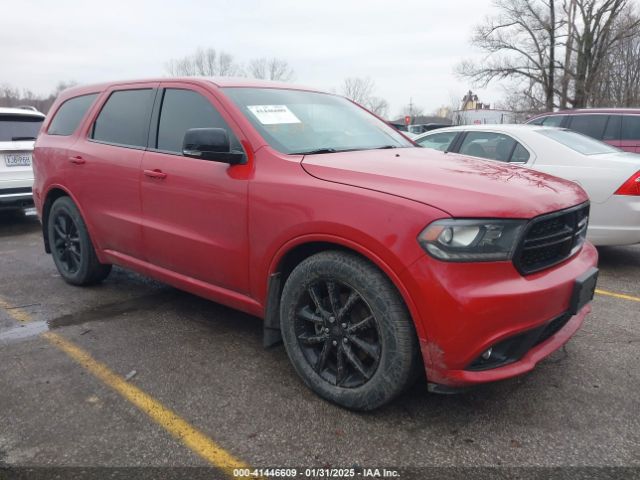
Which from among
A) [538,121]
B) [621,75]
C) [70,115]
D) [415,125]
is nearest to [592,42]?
[621,75]

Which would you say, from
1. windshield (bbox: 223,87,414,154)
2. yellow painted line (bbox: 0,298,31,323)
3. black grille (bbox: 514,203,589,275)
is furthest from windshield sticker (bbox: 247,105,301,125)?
yellow painted line (bbox: 0,298,31,323)

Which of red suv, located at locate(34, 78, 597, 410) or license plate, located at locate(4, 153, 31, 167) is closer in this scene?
red suv, located at locate(34, 78, 597, 410)

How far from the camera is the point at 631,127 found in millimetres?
8305

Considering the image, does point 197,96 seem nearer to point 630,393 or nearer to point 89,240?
point 89,240

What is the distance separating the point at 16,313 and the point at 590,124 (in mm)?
8581

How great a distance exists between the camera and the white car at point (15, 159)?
717 cm

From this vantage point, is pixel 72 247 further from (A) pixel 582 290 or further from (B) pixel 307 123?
(A) pixel 582 290

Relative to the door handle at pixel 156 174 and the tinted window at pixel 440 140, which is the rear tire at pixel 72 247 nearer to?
the door handle at pixel 156 174

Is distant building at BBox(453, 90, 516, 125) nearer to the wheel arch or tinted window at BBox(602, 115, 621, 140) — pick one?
tinted window at BBox(602, 115, 621, 140)

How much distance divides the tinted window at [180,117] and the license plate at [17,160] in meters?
4.66

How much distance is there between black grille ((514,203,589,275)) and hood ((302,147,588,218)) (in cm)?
6

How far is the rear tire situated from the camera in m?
4.50

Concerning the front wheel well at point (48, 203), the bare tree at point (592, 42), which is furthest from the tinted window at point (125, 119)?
the bare tree at point (592, 42)

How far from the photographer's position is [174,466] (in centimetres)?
229
